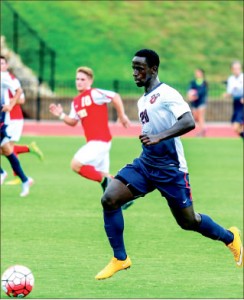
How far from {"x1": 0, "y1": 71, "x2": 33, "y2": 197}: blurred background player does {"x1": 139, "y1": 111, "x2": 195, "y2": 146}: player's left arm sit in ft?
26.6

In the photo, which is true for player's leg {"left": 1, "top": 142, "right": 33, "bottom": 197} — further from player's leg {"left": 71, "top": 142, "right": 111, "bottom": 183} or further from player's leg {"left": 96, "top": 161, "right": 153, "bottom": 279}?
player's leg {"left": 96, "top": 161, "right": 153, "bottom": 279}

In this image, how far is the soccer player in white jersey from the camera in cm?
921

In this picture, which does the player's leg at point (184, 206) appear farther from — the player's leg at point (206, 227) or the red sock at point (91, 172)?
the red sock at point (91, 172)

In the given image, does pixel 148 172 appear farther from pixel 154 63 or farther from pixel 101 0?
pixel 101 0

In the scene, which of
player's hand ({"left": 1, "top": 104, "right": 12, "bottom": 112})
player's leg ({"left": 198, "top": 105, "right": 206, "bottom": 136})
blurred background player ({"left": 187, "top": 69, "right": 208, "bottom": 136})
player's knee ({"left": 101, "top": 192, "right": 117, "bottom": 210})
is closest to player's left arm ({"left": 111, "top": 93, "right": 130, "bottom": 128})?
player's hand ({"left": 1, "top": 104, "right": 12, "bottom": 112})

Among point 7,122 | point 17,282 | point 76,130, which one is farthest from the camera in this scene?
point 76,130

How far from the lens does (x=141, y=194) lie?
9.56m

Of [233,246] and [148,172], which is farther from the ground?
[148,172]

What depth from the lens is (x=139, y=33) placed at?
157ft

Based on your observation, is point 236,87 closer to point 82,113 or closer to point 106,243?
point 82,113

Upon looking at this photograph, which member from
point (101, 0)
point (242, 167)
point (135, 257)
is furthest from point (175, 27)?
point (135, 257)

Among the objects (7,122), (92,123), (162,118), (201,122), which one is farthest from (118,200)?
(201,122)

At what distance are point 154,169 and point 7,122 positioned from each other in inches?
329

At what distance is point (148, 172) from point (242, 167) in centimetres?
1281
